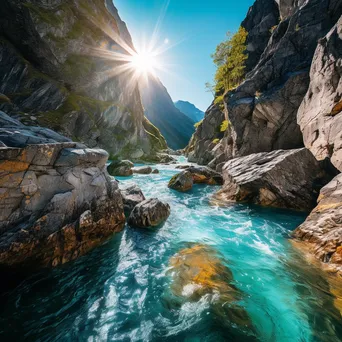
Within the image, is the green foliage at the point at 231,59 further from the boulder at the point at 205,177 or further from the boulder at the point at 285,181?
the boulder at the point at 285,181

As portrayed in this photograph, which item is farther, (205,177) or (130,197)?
(205,177)

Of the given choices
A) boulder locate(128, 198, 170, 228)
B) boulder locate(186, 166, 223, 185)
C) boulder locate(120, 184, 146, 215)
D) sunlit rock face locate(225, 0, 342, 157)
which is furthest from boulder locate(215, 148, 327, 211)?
boulder locate(120, 184, 146, 215)

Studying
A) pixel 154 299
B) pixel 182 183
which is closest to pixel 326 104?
pixel 182 183

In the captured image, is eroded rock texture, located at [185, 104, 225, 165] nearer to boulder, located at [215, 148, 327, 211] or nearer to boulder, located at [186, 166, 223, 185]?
boulder, located at [186, 166, 223, 185]

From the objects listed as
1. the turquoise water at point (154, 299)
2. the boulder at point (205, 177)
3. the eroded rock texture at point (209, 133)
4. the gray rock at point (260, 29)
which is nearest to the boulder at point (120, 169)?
the boulder at point (205, 177)

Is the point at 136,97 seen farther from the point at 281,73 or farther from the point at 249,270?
the point at 249,270

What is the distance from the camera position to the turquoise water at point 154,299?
14.8 feet

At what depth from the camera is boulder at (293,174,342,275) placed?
259 inches

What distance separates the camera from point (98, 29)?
5538 cm

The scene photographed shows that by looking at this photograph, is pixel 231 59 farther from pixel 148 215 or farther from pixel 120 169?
pixel 148 215

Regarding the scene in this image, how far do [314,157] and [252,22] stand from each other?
5290 centimetres

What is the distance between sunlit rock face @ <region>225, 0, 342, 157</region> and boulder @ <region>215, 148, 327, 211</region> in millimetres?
6818

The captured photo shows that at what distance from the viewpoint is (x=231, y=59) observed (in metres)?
34.2

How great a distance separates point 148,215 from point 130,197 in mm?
2912
